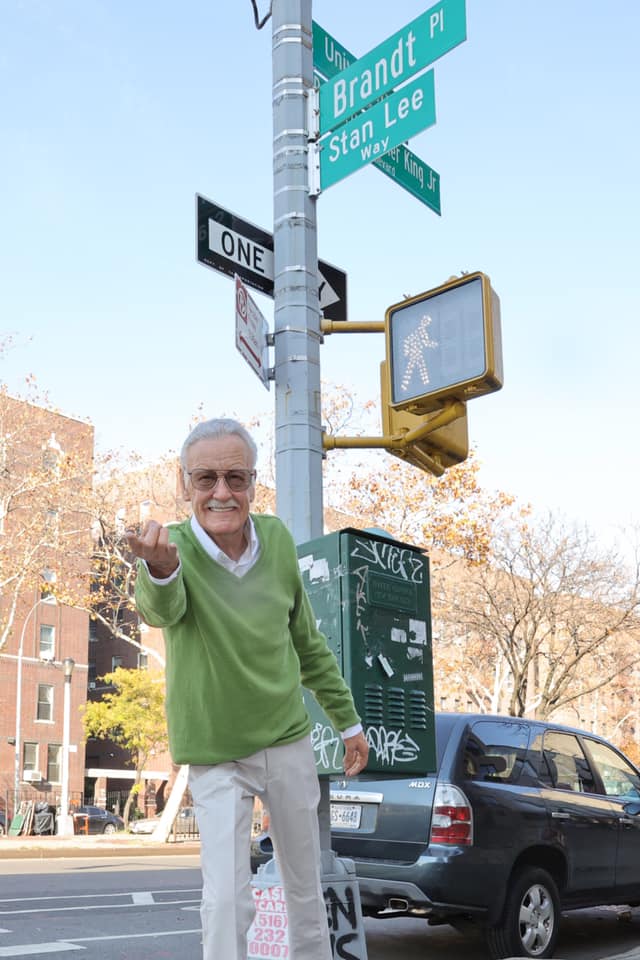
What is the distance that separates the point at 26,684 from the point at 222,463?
51.6 metres

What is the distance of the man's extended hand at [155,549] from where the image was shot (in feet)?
9.52

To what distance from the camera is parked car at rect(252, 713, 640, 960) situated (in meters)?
6.80

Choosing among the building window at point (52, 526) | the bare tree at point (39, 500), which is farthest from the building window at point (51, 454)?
the building window at point (52, 526)

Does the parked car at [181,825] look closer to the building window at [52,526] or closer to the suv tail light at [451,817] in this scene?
the building window at [52,526]

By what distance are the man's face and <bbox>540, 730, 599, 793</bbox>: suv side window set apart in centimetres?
516

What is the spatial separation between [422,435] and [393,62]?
1978 mm

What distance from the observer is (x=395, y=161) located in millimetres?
6512

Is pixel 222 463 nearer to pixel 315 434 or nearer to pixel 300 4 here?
pixel 315 434

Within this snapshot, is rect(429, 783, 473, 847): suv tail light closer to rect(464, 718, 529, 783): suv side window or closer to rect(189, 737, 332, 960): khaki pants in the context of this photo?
rect(464, 718, 529, 783): suv side window

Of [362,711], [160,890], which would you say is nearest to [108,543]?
[160,890]

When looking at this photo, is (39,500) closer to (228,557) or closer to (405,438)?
(405,438)

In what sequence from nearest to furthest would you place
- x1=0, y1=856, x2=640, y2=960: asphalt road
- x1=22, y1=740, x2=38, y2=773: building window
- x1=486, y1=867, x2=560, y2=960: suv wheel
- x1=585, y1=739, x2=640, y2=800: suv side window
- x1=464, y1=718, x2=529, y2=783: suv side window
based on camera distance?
x1=486, y1=867, x2=560, y2=960: suv wheel, x1=464, y1=718, x2=529, y2=783: suv side window, x1=0, y1=856, x2=640, y2=960: asphalt road, x1=585, y1=739, x2=640, y2=800: suv side window, x1=22, y1=740, x2=38, y2=773: building window

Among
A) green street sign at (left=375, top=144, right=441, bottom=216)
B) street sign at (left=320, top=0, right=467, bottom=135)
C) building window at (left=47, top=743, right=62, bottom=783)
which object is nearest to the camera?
street sign at (left=320, top=0, right=467, bottom=135)

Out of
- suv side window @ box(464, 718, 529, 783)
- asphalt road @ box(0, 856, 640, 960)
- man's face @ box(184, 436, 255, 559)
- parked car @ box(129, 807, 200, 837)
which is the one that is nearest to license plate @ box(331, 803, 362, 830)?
suv side window @ box(464, 718, 529, 783)
